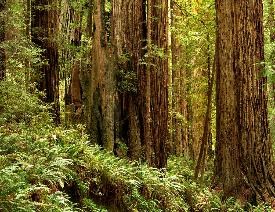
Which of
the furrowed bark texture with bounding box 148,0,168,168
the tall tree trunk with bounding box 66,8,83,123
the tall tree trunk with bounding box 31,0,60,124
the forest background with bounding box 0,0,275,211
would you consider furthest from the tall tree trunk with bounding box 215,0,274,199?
the tall tree trunk with bounding box 66,8,83,123

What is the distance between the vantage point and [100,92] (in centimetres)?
1100

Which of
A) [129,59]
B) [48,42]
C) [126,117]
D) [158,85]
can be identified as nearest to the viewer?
[126,117]

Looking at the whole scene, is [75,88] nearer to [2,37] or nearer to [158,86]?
[158,86]

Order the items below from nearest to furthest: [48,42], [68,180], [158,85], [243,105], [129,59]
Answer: [68,180] → [243,105] → [129,59] → [158,85] → [48,42]

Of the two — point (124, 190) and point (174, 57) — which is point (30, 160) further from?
point (174, 57)

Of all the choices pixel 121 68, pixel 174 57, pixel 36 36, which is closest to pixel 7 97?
pixel 121 68

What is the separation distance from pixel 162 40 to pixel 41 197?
804cm

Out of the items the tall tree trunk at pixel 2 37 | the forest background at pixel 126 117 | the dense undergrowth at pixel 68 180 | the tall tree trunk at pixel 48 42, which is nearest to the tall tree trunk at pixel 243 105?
the forest background at pixel 126 117

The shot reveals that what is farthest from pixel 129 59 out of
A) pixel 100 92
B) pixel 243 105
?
pixel 243 105

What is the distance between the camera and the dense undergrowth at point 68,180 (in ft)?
17.4

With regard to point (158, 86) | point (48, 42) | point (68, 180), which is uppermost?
point (48, 42)

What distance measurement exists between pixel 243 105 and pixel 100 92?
324 centimetres

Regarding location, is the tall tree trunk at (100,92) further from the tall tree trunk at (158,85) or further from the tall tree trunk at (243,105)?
the tall tree trunk at (243,105)

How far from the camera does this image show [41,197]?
548 centimetres
